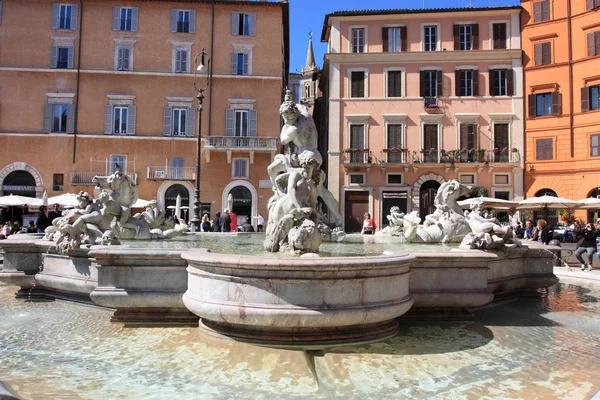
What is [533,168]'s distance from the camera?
28156 mm

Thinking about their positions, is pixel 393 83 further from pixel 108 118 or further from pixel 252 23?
pixel 108 118

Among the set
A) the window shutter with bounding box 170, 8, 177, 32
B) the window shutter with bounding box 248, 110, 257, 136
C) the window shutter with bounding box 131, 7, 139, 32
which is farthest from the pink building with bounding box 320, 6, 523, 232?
the window shutter with bounding box 131, 7, 139, 32

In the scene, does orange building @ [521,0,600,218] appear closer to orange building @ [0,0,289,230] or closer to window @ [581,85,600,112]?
window @ [581,85,600,112]

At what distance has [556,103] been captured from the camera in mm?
27625

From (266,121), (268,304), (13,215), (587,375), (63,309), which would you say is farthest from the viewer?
(266,121)

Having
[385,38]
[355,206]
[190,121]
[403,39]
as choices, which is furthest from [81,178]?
[403,39]

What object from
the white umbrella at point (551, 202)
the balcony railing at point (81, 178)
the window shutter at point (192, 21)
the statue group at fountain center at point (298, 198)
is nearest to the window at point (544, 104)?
the white umbrella at point (551, 202)

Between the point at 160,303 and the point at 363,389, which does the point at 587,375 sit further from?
the point at 160,303

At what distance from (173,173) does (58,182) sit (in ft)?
23.6

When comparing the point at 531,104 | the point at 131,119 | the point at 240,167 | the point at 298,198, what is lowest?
the point at 298,198

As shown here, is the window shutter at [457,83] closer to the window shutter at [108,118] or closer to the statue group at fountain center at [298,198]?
the window shutter at [108,118]

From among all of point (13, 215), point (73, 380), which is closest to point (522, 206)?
point (73, 380)

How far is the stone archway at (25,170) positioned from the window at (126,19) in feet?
34.6

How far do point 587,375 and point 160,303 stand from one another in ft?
12.2
